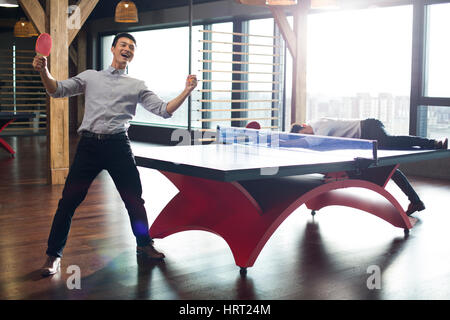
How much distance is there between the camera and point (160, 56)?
35.6 feet

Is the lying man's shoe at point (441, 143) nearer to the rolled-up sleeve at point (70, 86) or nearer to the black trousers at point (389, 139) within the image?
the black trousers at point (389, 139)

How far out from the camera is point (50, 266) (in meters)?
3.02

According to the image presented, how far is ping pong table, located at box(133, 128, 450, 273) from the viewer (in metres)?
3.11

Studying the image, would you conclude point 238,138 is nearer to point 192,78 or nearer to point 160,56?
point 192,78

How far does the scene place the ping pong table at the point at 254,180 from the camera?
10.2ft

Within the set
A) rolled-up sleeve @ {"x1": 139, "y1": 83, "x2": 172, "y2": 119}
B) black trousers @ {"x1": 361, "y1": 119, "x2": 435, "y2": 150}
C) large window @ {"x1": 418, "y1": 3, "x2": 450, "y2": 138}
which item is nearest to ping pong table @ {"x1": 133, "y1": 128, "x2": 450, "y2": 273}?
Result: black trousers @ {"x1": 361, "y1": 119, "x2": 435, "y2": 150}

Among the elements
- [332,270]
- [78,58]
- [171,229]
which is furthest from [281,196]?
[78,58]

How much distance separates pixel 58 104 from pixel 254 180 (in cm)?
307

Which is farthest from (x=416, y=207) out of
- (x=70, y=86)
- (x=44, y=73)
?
(x=44, y=73)

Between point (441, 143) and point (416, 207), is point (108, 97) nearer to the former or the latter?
point (441, 143)

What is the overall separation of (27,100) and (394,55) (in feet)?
27.1

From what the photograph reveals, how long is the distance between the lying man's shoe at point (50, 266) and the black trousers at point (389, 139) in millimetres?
2410

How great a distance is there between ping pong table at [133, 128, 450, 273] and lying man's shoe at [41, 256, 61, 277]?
71 cm
